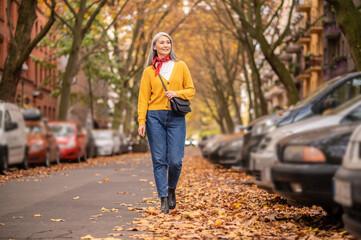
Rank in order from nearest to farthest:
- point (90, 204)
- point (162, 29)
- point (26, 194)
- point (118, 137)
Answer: point (90, 204), point (26, 194), point (162, 29), point (118, 137)

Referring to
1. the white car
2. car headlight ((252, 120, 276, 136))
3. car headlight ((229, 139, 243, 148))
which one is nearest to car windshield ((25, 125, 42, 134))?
car headlight ((229, 139, 243, 148))

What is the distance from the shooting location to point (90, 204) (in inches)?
384

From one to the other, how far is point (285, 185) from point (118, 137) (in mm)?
34711

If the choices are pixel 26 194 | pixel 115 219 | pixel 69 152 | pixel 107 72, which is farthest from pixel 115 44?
pixel 115 219

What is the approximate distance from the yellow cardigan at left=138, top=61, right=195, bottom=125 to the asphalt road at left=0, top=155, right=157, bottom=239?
4.33 feet

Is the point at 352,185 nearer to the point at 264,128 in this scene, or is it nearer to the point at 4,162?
the point at 264,128

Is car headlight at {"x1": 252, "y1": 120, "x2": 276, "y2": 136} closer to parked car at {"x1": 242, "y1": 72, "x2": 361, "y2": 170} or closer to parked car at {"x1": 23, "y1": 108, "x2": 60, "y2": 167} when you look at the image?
parked car at {"x1": 242, "y1": 72, "x2": 361, "y2": 170}

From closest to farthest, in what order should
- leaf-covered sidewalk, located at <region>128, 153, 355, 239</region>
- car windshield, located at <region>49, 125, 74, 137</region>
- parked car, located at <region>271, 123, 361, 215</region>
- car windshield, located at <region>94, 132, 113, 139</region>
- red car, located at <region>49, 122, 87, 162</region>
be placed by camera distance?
parked car, located at <region>271, 123, 361, 215</region> < leaf-covered sidewalk, located at <region>128, 153, 355, 239</region> < red car, located at <region>49, 122, 87, 162</region> < car windshield, located at <region>49, 125, 74, 137</region> < car windshield, located at <region>94, 132, 113, 139</region>

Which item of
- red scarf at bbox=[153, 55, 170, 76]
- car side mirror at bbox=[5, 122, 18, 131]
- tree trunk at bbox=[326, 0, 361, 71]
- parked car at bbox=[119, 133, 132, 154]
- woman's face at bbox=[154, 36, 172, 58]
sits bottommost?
parked car at bbox=[119, 133, 132, 154]

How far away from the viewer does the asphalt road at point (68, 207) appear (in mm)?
7105

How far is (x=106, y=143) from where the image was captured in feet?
124

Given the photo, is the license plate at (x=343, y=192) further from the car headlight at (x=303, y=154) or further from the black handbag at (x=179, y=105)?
the black handbag at (x=179, y=105)

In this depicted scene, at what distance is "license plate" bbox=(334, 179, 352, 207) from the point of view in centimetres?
524

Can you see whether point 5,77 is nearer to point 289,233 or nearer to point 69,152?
point 69,152
